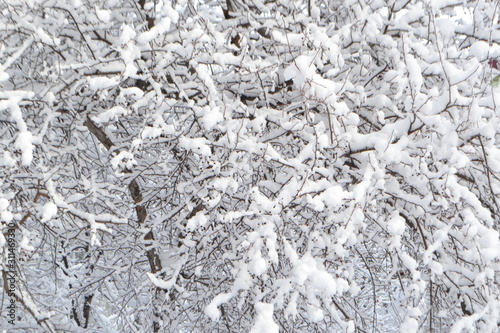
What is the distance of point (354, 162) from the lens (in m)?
3.67

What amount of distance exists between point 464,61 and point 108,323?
727cm

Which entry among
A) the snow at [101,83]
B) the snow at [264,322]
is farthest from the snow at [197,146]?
the snow at [264,322]

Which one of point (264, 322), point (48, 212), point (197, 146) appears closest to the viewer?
point (264, 322)

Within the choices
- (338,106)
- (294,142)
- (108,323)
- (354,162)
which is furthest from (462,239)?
(108,323)

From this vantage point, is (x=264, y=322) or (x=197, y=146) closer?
(x=264, y=322)

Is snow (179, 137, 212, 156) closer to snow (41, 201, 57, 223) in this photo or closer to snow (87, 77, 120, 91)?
snow (87, 77, 120, 91)

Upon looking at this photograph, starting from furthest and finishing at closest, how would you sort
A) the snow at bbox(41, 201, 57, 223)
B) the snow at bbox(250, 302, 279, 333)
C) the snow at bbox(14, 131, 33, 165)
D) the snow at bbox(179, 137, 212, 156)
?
the snow at bbox(179, 137, 212, 156) → the snow at bbox(41, 201, 57, 223) → the snow at bbox(14, 131, 33, 165) → the snow at bbox(250, 302, 279, 333)

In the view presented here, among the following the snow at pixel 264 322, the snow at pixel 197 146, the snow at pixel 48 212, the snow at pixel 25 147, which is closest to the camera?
the snow at pixel 264 322

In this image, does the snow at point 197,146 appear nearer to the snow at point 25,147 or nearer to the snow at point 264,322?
the snow at point 25,147

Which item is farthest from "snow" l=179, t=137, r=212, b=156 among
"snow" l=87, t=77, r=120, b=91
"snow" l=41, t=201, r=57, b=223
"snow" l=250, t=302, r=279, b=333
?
"snow" l=250, t=302, r=279, b=333

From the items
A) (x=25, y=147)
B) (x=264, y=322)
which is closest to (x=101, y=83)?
(x=25, y=147)

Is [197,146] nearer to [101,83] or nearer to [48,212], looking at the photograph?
[101,83]

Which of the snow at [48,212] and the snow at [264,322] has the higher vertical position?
the snow at [48,212]

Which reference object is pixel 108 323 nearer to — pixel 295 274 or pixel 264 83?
pixel 264 83
